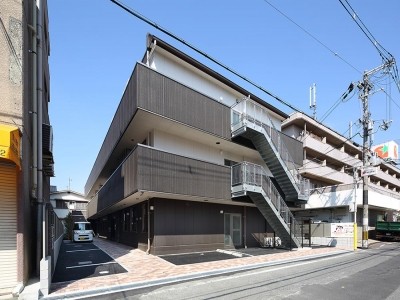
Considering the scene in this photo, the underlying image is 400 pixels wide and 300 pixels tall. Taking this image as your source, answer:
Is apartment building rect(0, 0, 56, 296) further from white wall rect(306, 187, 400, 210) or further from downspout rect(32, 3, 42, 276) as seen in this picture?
white wall rect(306, 187, 400, 210)

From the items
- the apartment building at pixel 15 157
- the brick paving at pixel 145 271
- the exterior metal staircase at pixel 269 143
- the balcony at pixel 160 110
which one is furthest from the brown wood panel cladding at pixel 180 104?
the brick paving at pixel 145 271

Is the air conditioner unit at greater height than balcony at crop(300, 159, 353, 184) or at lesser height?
greater

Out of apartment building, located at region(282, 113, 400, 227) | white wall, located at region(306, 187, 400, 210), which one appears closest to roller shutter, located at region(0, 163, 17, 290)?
apartment building, located at region(282, 113, 400, 227)

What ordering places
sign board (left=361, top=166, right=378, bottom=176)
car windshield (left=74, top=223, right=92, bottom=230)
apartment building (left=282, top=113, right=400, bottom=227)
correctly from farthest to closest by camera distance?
1. apartment building (left=282, top=113, right=400, bottom=227)
2. car windshield (left=74, top=223, right=92, bottom=230)
3. sign board (left=361, top=166, right=378, bottom=176)

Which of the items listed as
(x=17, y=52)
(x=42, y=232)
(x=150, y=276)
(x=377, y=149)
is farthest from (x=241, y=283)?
(x=377, y=149)

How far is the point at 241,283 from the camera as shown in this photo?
912 cm

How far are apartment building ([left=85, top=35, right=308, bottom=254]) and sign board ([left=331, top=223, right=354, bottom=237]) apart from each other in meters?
4.14

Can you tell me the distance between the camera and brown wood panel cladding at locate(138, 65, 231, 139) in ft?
44.3

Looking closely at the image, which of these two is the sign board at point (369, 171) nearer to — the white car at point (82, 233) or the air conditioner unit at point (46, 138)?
the air conditioner unit at point (46, 138)

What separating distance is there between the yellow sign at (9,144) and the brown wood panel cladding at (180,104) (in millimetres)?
6429

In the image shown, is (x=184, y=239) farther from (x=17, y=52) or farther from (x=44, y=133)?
(x=17, y=52)

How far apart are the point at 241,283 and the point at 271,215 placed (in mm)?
8672

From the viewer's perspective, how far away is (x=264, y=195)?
54.5 feet

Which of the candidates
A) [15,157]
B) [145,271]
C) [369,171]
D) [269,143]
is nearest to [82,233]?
[145,271]
